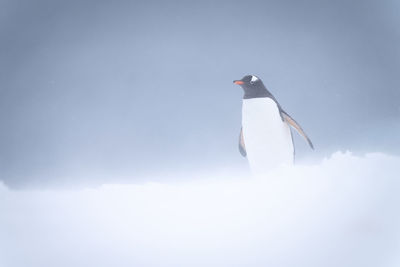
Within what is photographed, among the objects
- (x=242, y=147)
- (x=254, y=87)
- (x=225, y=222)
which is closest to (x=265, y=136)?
(x=242, y=147)

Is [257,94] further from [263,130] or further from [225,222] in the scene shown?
[225,222]

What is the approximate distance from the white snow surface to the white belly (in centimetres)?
9

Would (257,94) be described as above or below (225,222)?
above

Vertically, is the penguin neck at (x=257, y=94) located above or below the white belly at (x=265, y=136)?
above

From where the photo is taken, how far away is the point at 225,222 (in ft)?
5.78

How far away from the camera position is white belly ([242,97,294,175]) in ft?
6.11

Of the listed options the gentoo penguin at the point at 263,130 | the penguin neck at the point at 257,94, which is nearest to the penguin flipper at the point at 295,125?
the gentoo penguin at the point at 263,130

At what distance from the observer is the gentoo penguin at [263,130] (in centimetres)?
186

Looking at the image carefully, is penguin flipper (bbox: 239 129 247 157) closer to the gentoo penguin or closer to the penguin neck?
the gentoo penguin

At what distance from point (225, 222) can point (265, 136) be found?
479 mm

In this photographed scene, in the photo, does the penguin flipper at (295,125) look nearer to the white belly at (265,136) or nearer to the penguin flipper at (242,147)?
the white belly at (265,136)

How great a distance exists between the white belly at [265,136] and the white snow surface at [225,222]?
0.09m

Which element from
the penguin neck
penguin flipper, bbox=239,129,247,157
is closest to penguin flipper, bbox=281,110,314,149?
the penguin neck

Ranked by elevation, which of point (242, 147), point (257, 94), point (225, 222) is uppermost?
point (257, 94)
